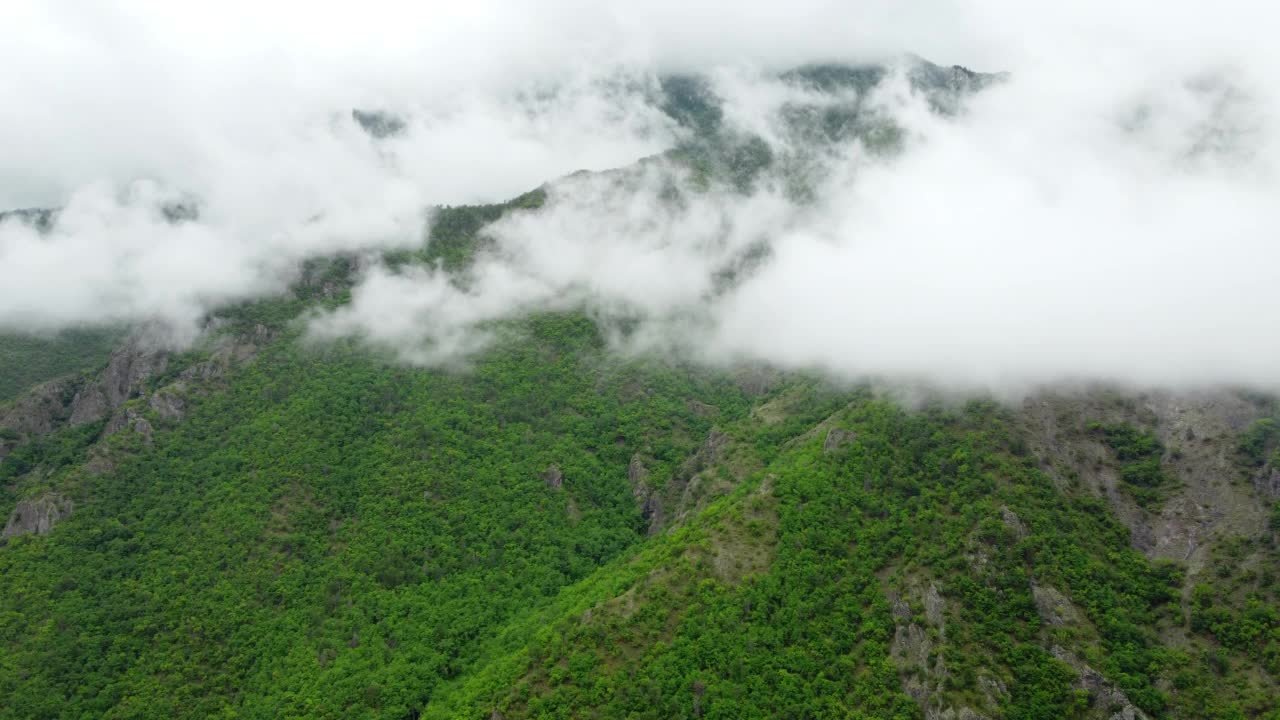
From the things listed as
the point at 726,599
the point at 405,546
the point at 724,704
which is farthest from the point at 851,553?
the point at 405,546

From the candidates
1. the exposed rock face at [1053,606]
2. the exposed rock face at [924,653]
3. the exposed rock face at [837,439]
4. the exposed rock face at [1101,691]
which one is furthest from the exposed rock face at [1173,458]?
the exposed rock face at [924,653]

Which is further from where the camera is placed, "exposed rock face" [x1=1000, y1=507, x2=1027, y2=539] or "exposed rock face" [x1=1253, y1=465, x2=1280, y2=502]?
"exposed rock face" [x1=1000, y1=507, x2=1027, y2=539]

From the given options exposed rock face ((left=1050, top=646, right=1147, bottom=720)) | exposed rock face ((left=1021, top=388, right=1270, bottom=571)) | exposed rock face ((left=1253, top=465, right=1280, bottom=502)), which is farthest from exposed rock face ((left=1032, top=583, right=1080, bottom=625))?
exposed rock face ((left=1253, top=465, right=1280, bottom=502))

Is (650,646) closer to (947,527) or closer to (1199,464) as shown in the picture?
(947,527)

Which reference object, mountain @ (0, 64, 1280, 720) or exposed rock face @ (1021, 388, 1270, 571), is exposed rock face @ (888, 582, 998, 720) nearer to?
mountain @ (0, 64, 1280, 720)

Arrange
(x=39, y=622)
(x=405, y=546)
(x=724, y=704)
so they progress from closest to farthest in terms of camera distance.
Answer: (x=724, y=704)
(x=39, y=622)
(x=405, y=546)

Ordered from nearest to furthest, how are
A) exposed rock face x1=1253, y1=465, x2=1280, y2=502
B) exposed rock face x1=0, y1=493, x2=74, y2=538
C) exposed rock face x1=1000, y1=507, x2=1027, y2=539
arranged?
exposed rock face x1=1253, y1=465, x2=1280, y2=502 < exposed rock face x1=1000, y1=507, x2=1027, y2=539 < exposed rock face x1=0, y1=493, x2=74, y2=538

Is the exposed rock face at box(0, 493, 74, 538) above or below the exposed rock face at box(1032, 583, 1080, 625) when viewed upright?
above

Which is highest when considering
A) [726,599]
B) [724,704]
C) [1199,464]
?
[1199,464]

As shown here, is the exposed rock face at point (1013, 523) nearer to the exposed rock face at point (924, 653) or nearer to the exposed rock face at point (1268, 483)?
the exposed rock face at point (924, 653)
